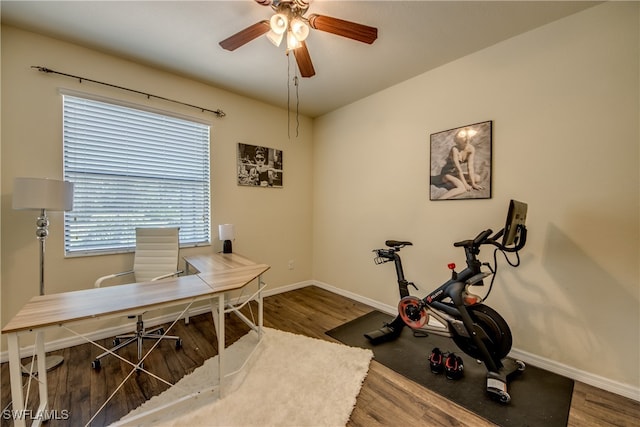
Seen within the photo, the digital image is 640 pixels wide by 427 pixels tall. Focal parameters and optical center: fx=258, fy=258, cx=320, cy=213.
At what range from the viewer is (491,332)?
76.7 inches

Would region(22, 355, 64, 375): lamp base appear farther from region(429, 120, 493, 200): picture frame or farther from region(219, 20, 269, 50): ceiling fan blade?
region(429, 120, 493, 200): picture frame

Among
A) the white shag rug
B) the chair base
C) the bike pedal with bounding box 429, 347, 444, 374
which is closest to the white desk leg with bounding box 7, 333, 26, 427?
the white shag rug

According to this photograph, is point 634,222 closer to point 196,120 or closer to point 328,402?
point 328,402

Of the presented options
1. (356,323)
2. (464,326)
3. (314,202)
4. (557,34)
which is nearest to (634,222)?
(464,326)

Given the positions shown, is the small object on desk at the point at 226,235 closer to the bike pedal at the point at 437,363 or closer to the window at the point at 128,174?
the window at the point at 128,174

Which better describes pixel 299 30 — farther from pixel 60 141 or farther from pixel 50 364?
pixel 50 364

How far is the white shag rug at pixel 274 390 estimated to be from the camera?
1.59 metres

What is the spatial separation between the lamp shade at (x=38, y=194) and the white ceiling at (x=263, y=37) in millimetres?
1165

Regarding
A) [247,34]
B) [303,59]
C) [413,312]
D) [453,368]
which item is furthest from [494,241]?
[247,34]

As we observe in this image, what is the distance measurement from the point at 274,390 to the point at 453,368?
1.36m

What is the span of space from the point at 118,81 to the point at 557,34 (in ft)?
13.0

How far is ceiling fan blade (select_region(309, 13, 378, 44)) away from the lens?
1.64 meters

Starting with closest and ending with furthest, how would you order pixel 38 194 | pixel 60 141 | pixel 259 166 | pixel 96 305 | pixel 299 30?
pixel 96 305, pixel 299 30, pixel 38 194, pixel 60 141, pixel 259 166

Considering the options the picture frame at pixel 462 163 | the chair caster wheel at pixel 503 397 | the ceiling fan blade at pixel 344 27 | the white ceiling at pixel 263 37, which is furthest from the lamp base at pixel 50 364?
the picture frame at pixel 462 163
